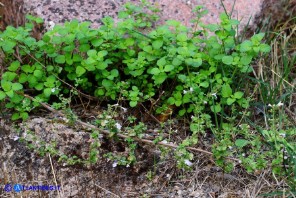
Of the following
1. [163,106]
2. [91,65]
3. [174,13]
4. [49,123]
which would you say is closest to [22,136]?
[49,123]

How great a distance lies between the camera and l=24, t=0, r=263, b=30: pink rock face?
366cm

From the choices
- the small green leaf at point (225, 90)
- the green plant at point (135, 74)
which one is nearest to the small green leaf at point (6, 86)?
the green plant at point (135, 74)

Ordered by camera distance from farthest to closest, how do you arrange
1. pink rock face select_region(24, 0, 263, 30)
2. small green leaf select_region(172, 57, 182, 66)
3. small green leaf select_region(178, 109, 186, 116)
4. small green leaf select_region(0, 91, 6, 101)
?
pink rock face select_region(24, 0, 263, 30) < small green leaf select_region(178, 109, 186, 116) < small green leaf select_region(172, 57, 182, 66) < small green leaf select_region(0, 91, 6, 101)

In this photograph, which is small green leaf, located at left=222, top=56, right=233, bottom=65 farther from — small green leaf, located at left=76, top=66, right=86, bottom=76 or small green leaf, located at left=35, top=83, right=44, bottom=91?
small green leaf, located at left=35, top=83, right=44, bottom=91

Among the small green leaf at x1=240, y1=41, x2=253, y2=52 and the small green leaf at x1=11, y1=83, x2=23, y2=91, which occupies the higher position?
the small green leaf at x1=240, y1=41, x2=253, y2=52

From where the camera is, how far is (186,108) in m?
3.38

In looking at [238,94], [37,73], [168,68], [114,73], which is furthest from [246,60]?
[37,73]

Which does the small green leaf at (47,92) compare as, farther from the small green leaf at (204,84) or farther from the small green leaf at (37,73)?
the small green leaf at (204,84)

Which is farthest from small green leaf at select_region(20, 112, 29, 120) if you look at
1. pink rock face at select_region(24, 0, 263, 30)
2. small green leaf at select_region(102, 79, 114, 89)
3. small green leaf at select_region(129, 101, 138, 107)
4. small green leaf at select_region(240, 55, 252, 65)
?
small green leaf at select_region(240, 55, 252, 65)

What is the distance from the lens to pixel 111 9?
372 cm

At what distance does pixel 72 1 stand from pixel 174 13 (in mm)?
626

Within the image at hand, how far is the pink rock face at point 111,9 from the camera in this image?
366cm

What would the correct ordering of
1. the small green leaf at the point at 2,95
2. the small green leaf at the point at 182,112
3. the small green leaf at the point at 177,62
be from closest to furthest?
the small green leaf at the point at 2,95, the small green leaf at the point at 177,62, the small green leaf at the point at 182,112

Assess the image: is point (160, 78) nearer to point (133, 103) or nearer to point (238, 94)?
point (133, 103)
